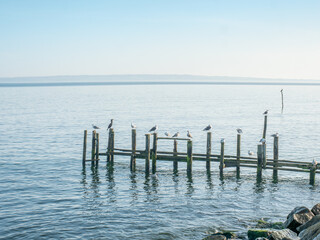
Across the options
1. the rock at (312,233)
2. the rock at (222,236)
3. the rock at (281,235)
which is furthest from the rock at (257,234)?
the rock at (312,233)

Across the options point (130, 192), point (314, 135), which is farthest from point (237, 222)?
point (314, 135)

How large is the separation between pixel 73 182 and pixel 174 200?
783 cm

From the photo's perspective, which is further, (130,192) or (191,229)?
(130,192)

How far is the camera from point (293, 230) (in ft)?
54.0

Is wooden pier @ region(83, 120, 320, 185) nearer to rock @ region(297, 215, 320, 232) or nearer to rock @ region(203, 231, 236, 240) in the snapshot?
rock @ region(297, 215, 320, 232)

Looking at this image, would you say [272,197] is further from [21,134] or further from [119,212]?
[21,134]

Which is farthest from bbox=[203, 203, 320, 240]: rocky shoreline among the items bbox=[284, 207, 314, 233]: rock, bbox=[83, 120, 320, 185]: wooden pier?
bbox=[83, 120, 320, 185]: wooden pier

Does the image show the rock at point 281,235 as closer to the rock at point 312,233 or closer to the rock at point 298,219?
the rock at point 312,233

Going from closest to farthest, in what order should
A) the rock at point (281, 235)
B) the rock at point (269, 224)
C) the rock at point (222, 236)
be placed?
the rock at point (281, 235) → the rock at point (222, 236) → the rock at point (269, 224)

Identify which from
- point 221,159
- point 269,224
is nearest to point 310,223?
point 269,224

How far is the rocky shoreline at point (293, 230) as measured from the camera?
46.2 ft

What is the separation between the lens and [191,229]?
18.2m

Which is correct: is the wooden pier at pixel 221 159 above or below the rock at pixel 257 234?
above

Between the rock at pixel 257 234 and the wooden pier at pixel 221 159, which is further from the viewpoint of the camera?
the wooden pier at pixel 221 159
